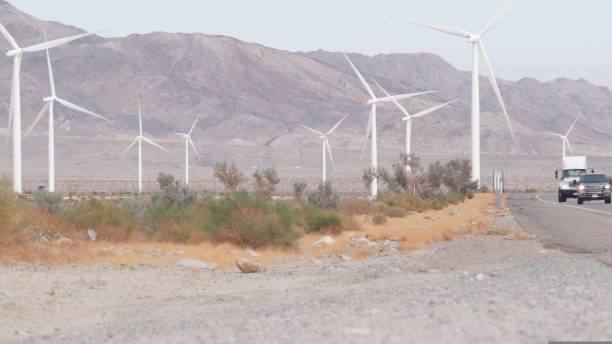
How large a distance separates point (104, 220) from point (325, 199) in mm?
20072

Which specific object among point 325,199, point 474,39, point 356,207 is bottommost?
point 356,207

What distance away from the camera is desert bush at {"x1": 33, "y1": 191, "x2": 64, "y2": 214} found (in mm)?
36156

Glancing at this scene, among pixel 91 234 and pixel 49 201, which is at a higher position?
pixel 49 201

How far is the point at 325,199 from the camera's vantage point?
2010 inches

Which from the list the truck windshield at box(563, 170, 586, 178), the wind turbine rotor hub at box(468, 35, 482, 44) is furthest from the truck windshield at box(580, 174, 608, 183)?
the wind turbine rotor hub at box(468, 35, 482, 44)

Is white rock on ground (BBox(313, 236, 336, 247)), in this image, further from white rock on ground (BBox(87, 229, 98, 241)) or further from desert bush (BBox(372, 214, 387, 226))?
desert bush (BBox(372, 214, 387, 226))

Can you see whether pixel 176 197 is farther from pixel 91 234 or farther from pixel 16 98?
pixel 16 98

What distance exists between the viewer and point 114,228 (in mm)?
31516

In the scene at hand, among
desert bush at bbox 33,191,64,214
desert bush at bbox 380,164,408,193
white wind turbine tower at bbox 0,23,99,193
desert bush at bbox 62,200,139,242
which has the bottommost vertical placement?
desert bush at bbox 62,200,139,242

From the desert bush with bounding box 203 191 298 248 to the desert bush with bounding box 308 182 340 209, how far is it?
19.1 meters

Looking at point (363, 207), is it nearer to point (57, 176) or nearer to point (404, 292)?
point (404, 292)

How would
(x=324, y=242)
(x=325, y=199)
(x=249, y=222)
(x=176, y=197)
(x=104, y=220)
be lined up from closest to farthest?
1. (x=249, y=222)
2. (x=324, y=242)
3. (x=104, y=220)
4. (x=176, y=197)
5. (x=325, y=199)

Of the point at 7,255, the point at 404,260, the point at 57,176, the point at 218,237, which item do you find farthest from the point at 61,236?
Answer: the point at 57,176

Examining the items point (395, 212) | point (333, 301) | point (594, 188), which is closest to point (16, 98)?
point (395, 212)
